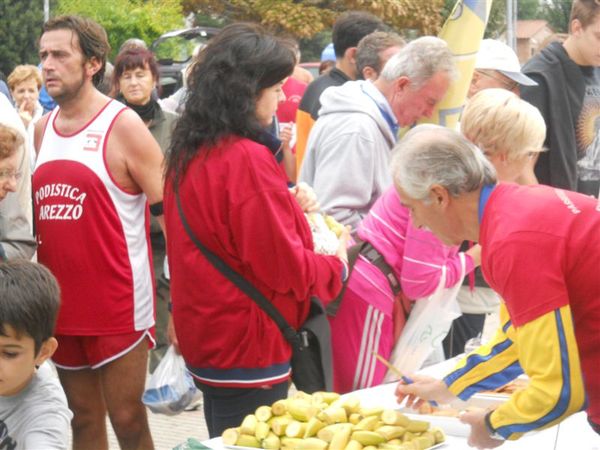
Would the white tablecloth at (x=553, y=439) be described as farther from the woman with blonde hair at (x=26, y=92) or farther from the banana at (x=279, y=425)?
the woman with blonde hair at (x=26, y=92)

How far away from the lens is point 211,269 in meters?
3.79

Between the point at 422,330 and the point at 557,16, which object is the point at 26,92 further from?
the point at 557,16

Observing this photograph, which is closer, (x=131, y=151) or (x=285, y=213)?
(x=285, y=213)

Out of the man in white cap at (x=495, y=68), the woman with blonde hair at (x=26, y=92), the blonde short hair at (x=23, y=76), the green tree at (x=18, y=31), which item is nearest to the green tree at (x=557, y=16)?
the green tree at (x=18, y=31)

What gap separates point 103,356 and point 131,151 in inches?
30.3

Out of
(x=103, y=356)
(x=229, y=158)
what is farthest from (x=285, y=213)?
(x=103, y=356)

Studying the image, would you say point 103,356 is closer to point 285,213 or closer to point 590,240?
point 285,213

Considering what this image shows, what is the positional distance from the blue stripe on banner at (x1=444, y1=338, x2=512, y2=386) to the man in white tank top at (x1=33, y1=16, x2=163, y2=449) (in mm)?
1467

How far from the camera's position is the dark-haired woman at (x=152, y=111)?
640 centimetres

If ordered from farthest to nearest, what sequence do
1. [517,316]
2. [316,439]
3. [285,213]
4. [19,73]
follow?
1. [19,73]
2. [285,213]
3. [316,439]
4. [517,316]

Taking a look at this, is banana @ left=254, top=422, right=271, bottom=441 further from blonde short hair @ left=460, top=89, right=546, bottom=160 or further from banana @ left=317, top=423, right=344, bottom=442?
blonde short hair @ left=460, top=89, right=546, bottom=160

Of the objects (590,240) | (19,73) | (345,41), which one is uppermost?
(590,240)

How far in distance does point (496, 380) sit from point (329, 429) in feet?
1.75

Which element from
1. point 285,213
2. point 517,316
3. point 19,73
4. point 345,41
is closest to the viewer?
point 517,316
